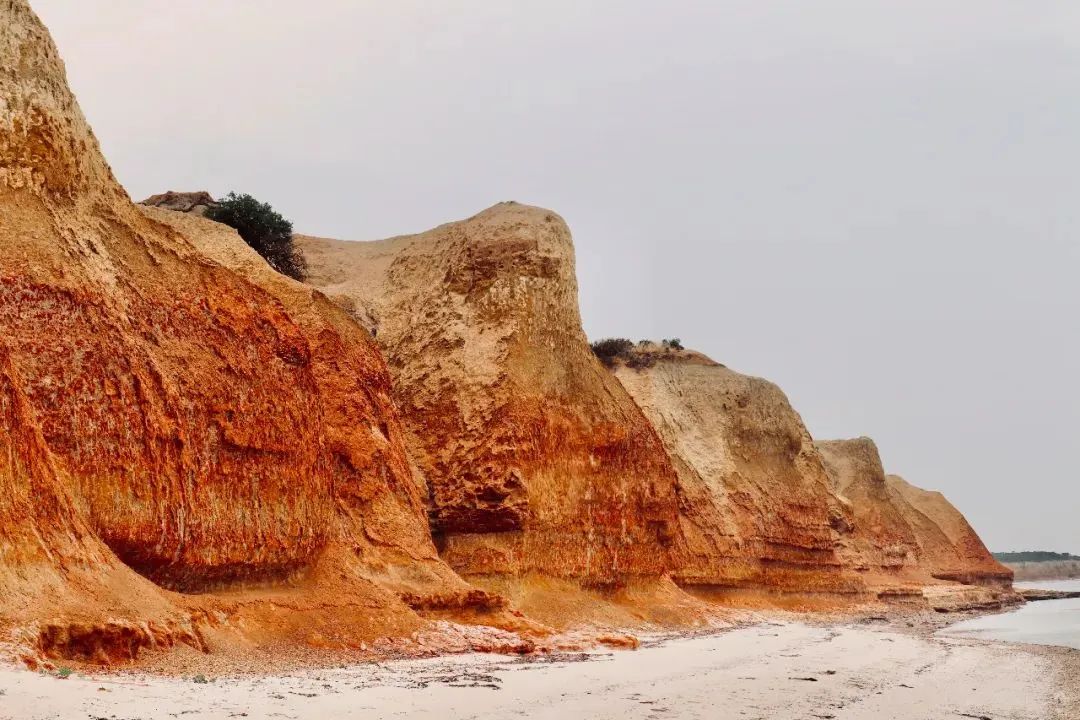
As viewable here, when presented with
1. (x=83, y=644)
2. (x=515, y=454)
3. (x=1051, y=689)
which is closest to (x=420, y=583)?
(x=515, y=454)

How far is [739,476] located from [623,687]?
33821mm

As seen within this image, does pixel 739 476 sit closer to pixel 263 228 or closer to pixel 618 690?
pixel 263 228

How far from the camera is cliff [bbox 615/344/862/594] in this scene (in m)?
44.3

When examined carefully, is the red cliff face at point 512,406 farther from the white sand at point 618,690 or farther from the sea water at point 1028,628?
the sea water at point 1028,628

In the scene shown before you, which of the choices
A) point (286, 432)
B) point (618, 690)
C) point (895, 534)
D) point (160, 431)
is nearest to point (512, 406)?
point (286, 432)

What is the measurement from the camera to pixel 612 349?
5128cm

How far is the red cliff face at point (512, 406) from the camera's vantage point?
93.4ft

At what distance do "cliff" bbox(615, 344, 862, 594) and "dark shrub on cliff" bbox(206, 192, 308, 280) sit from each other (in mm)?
18934

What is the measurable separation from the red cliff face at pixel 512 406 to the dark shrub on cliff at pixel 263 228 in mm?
1288

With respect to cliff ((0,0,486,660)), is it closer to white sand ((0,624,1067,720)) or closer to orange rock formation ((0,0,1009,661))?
orange rock formation ((0,0,1009,661))

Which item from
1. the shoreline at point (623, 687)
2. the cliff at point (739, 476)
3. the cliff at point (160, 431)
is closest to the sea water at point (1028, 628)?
the shoreline at point (623, 687)

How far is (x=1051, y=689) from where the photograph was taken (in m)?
18.1

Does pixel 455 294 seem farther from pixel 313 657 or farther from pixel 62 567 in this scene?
pixel 62 567

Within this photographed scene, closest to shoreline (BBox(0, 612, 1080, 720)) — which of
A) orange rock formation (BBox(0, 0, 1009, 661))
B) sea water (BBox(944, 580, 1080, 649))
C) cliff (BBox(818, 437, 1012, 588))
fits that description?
orange rock formation (BBox(0, 0, 1009, 661))
